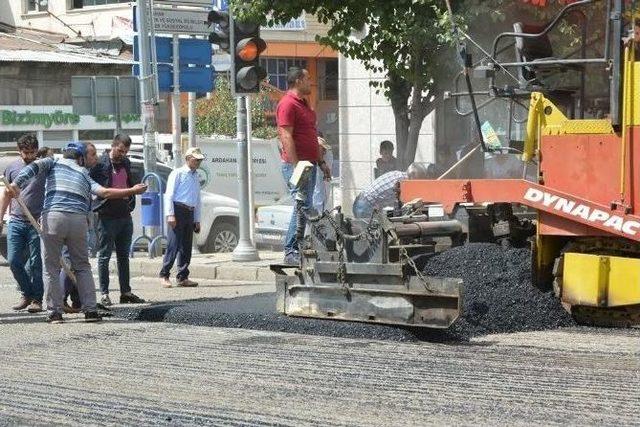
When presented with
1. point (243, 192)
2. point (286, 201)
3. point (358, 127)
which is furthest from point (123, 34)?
point (243, 192)

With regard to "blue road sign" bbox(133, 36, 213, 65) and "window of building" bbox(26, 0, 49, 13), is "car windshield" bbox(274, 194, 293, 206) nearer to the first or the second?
"blue road sign" bbox(133, 36, 213, 65)

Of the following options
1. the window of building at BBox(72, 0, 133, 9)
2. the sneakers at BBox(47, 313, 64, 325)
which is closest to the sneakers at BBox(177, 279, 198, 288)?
the sneakers at BBox(47, 313, 64, 325)

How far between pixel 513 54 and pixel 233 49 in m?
6.65

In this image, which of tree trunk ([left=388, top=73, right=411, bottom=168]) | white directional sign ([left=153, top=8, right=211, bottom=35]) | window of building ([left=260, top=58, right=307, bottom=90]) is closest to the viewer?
tree trunk ([left=388, top=73, right=411, bottom=168])

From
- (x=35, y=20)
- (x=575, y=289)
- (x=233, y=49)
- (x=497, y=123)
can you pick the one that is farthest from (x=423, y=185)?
(x=35, y=20)

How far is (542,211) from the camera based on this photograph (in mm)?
Result: 10414

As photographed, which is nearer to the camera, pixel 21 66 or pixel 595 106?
pixel 595 106

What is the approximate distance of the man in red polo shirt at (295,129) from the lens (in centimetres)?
1270

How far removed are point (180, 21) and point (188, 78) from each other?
97cm

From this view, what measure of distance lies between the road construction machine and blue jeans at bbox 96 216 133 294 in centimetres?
276


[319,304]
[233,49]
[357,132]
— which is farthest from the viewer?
[357,132]

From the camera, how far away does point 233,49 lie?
16469 millimetres

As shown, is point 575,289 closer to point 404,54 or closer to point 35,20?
point 404,54

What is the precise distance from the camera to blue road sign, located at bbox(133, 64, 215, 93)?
19297 millimetres
